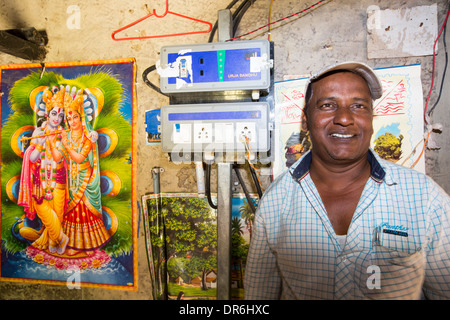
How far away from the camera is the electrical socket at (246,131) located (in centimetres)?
113

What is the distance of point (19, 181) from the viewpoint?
62.1 inches

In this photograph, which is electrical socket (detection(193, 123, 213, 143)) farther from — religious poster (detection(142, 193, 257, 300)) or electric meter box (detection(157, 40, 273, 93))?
religious poster (detection(142, 193, 257, 300))

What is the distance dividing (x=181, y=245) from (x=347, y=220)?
3.16ft

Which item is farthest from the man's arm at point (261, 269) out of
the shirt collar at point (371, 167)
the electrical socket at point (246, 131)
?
the electrical socket at point (246, 131)

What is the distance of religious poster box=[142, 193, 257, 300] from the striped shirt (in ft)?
1.88

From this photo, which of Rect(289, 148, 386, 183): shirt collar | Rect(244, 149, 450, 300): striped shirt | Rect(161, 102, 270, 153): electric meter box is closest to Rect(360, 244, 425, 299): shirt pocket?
Rect(244, 149, 450, 300): striped shirt

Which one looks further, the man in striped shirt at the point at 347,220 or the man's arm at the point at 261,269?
the man's arm at the point at 261,269

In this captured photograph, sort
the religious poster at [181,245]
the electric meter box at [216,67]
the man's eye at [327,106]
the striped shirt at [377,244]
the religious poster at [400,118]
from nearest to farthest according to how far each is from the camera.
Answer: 1. the striped shirt at [377,244]
2. the man's eye at [327,106]
3. the electric meter box at [216,67]
4. the religious poster at [400,118]
5. the religious poster at [181,245]

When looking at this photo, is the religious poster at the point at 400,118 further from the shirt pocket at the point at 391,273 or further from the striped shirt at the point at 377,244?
the shirt pocket at the point at 391,273

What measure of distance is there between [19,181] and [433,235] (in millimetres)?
2225

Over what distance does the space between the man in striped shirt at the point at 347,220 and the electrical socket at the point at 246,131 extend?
239 mm

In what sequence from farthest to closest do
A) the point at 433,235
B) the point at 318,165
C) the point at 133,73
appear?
the point at 133,73 < the point at 318,165 < the point at 433,235
